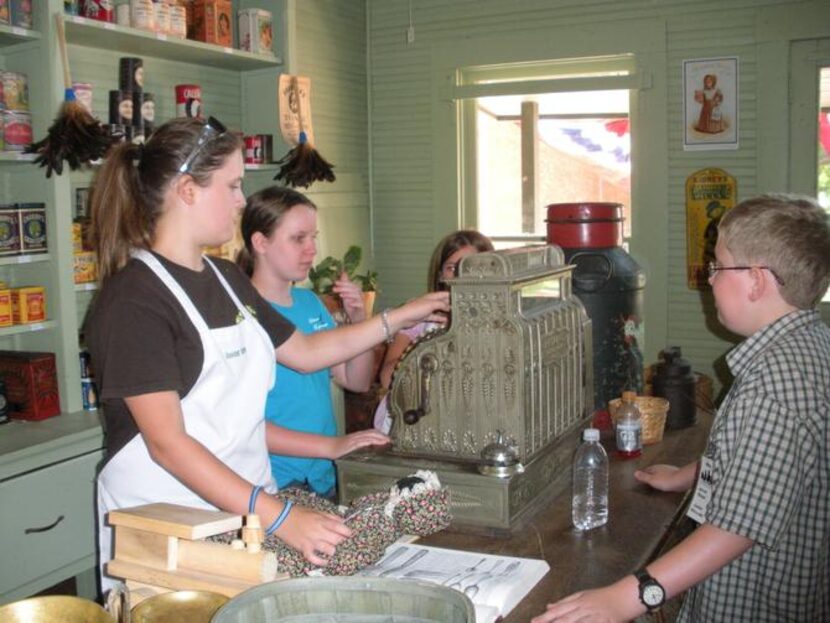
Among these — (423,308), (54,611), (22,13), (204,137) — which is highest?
(22,13)

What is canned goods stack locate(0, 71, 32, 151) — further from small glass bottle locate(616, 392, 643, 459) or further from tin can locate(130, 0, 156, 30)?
small glass bottle locate(616, 392, 643, 459)

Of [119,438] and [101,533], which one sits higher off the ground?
[119,438]

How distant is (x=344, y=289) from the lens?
2895mm

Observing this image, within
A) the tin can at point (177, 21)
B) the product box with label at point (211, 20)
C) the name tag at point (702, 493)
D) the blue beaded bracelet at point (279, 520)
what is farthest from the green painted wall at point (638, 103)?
the blue beaded bracelet at point (279, 520)

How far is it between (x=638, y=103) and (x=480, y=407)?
3175 millimetres

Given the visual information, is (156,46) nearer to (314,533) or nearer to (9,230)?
(9,230)

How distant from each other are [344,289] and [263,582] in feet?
5.69

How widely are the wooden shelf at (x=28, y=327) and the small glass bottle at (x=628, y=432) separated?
6.68ft

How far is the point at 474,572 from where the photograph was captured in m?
1.64

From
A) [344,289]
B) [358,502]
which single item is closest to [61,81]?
[344,289]

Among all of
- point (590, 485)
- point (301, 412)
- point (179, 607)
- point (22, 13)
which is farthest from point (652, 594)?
point (22, 13)

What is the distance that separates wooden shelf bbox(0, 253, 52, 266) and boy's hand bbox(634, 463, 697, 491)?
2.19 metres

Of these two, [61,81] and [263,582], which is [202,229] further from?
[61,81]

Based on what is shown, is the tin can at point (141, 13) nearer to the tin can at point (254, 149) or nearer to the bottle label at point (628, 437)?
the tin can at point (254, 149)
